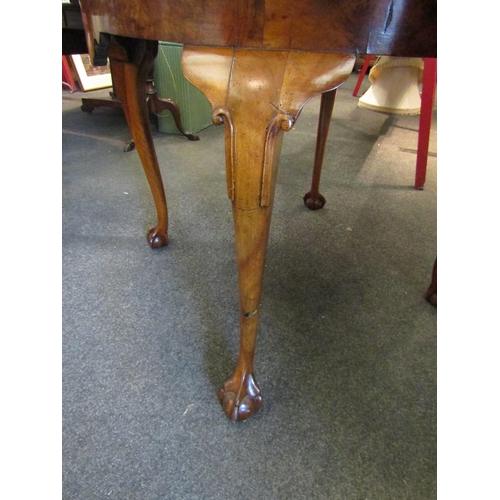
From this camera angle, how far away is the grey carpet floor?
52 centimetres

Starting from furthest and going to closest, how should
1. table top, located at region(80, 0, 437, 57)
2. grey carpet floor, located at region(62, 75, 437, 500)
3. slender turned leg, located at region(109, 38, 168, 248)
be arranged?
1. slender turned leg, located at region(109, 38, 168, 248)
2. grey carpet floor, located at region(62, 75, 437, 500)
3. table top, located at region(80, 0, 437, 57)

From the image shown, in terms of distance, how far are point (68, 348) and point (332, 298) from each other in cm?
56

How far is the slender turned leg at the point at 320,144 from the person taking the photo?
3.18 feet

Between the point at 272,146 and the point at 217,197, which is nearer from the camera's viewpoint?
the point at 272,146

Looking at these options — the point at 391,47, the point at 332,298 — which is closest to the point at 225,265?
the point at 332,298

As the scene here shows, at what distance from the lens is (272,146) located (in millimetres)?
392

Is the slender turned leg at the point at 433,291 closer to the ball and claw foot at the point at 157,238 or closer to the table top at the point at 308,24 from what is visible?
the table top at the point at 308,24

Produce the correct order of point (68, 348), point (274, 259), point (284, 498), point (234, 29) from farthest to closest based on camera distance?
1. point (274, 259)
2. point (68, 348)
3. point (284, 498)
4. point (234, 29)

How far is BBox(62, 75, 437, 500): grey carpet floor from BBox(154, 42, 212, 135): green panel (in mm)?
698

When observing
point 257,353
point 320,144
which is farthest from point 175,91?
point 257,353

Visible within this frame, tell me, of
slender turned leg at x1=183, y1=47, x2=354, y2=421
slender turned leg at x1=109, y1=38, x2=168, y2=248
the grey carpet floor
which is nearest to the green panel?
the grey carpet floor

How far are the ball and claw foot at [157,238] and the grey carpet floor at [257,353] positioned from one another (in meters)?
0.02

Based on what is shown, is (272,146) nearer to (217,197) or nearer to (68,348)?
(68,348)

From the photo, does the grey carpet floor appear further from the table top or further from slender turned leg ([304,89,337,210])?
the table top
